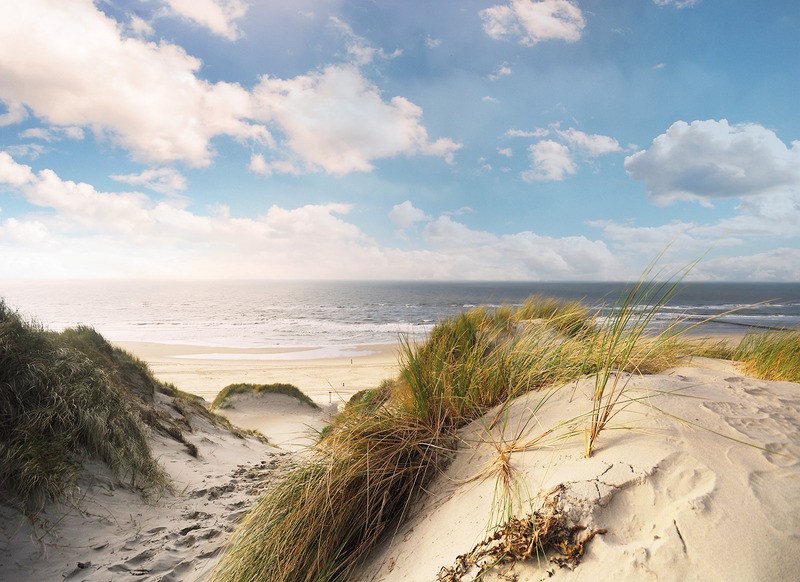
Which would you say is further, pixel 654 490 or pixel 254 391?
pixel 254 391

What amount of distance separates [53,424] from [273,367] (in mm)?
18521

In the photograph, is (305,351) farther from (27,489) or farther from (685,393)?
(685,393)

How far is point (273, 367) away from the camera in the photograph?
22.1 m

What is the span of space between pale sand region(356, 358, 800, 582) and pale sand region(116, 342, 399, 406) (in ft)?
40.9

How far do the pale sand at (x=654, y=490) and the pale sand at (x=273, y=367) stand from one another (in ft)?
40.9

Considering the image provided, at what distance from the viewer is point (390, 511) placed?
2627 mm

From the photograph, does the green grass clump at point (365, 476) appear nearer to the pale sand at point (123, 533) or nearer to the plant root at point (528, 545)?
the plant root at point (528, 545)

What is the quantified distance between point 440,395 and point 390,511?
2.73 ft

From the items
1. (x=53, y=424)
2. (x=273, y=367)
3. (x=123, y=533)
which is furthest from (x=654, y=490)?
(x=273, y=367)

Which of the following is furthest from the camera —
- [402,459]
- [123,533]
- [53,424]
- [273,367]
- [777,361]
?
[273,367]

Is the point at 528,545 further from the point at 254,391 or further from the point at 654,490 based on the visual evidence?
the point at 254,391

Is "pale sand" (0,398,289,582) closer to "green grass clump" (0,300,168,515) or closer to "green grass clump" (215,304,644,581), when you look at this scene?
"green grass clump" (0,300,168,515)

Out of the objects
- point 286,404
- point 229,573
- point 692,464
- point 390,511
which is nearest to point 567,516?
point 692,464

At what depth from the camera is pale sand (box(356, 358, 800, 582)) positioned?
1518mm
